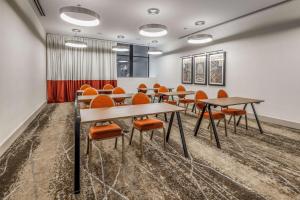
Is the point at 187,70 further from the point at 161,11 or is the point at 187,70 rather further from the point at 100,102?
the point at 100,102

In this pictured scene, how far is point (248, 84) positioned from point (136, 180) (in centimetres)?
448

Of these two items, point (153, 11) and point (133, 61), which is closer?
point (153, 11)

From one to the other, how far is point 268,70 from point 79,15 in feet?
15.2

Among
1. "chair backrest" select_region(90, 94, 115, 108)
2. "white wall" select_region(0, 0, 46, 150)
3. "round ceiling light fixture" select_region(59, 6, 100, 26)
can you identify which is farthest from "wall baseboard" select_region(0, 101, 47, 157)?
"round ceiling light fixture" select_region(59, 6, 100, 26)

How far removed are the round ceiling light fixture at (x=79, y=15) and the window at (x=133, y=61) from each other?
17.8 feet

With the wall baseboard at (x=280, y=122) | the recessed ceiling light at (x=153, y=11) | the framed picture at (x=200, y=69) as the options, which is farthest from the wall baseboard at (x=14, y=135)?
the wall baseboard at (x=280, y=122)

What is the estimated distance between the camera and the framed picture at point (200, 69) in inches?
253

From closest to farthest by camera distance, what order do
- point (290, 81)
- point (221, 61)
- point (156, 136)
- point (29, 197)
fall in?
point (29, 197), point (156, 136), point (290, 81), point (221, 61)

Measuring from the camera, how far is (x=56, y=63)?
281 inches

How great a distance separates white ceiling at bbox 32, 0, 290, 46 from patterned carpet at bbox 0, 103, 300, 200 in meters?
2.91

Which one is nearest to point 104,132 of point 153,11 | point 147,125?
point 147,125

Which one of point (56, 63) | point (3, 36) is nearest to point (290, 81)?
point (3, 36)

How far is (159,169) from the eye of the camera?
2.27 metres

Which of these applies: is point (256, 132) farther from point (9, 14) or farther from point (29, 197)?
point (9, 14)
